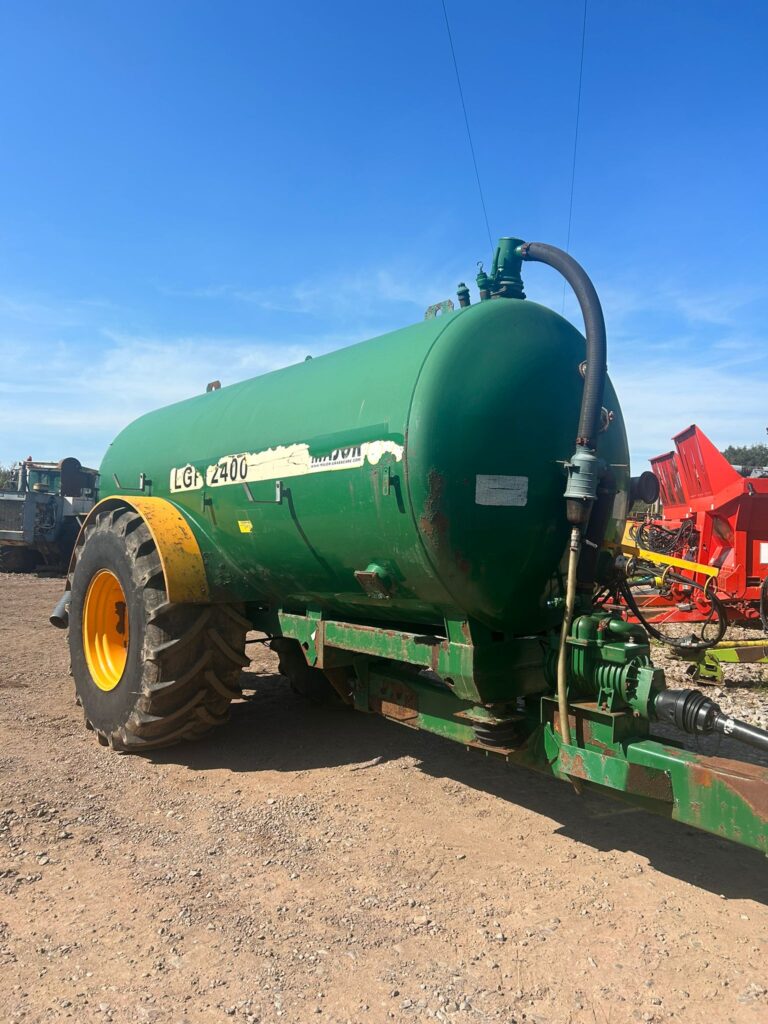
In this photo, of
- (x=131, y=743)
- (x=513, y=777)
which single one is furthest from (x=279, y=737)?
(x=513, y=777)

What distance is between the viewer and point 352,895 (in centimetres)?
326

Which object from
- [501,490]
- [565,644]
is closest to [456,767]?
[565,644]

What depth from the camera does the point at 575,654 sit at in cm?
346

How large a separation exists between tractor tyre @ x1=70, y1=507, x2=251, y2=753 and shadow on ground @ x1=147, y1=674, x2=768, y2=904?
0.30m

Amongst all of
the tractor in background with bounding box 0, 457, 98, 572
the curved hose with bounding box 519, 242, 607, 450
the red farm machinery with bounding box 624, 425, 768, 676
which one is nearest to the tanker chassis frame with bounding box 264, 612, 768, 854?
the curved hose with bounding box 519, 242, 607, 450

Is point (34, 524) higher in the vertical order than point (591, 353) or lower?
lower

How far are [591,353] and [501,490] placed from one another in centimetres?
76

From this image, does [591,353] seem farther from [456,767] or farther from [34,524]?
[34,524]

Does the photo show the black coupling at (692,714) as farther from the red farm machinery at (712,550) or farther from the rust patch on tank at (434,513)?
the red farm machinery at (712,550)

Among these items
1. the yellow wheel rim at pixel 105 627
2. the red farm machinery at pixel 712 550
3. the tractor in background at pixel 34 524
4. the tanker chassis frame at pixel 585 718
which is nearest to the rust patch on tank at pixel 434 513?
the tanker chassis frame at pixel 585 718

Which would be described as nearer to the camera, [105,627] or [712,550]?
[105,627]

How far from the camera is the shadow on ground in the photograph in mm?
3564

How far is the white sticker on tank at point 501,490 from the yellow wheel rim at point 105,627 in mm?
3076

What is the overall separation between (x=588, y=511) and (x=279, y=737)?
9.78ft
